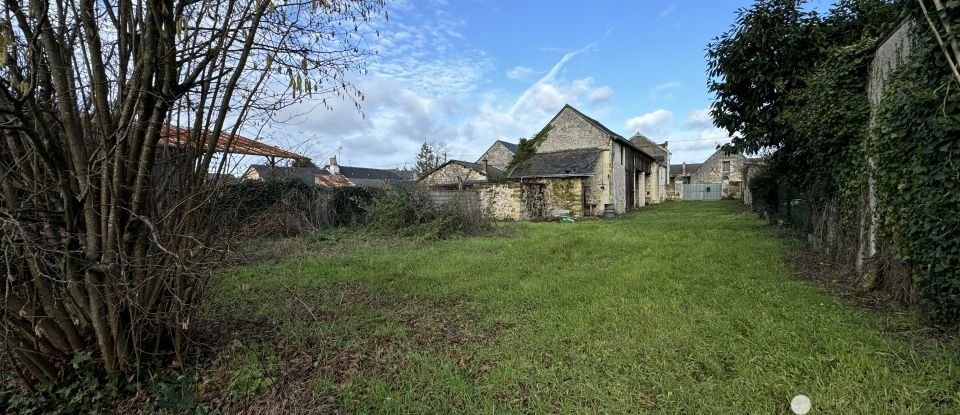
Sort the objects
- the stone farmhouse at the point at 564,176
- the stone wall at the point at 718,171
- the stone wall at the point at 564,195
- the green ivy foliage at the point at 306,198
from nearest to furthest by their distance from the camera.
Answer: the green ivy foliage at the point at 306,198, the stone farmhouse at the point at 564,176, the stone wall at the point at 564,195, the stone wall at the point at 718,171

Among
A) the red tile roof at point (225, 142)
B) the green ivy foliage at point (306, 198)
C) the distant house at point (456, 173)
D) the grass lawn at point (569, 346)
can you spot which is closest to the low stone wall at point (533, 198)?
the green ivy foliage at point (306, 198)

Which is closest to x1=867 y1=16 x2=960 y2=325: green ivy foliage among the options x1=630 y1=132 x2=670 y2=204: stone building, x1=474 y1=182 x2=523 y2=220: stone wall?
x1=474 y1=182 x2=523 y2=220: stone wall

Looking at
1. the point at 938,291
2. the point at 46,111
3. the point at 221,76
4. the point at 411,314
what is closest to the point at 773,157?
the point at 938,291

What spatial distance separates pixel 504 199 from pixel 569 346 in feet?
46.7

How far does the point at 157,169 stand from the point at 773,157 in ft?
31.9

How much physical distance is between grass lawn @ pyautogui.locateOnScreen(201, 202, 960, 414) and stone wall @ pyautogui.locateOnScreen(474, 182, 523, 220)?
11.2 m

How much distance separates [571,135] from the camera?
22656 mm

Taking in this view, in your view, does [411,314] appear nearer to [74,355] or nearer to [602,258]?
[74,355]

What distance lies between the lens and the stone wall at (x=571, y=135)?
2164 centimetres

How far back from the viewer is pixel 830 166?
612 centimetres

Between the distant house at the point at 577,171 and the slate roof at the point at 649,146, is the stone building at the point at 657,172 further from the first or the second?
the distant house at the point at 577,171

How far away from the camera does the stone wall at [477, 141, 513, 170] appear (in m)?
29.7

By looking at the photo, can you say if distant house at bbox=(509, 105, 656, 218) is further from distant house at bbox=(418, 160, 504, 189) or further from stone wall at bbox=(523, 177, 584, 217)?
distant house at bbox=(418, 160, 504, 189)

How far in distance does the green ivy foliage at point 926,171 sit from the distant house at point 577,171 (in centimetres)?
1370
